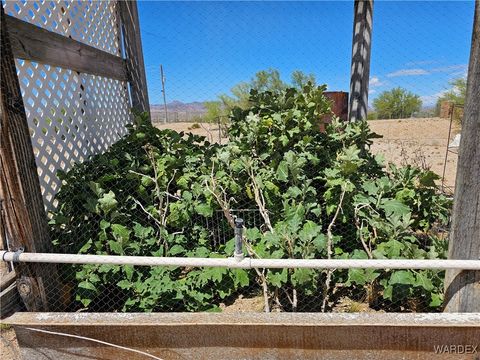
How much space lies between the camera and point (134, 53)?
4.06 m

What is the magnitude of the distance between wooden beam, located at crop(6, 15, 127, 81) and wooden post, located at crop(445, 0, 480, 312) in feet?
8.11

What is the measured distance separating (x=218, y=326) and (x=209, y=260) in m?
0.33

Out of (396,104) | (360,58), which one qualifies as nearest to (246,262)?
(360,58)

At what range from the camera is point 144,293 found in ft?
6.82

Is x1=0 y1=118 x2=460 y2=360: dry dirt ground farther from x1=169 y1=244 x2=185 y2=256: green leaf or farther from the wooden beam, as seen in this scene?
the wooden beam

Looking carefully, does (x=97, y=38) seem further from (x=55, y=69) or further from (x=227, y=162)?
(x=227, y=162)

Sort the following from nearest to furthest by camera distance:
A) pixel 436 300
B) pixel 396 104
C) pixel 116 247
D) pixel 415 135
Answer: pixel 436 300
pixel 116 247
pixel 396 104
pixel 415 135

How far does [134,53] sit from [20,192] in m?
2.85

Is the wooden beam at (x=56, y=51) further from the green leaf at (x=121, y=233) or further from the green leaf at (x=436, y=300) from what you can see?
the green leaf at (x=436, y=300)

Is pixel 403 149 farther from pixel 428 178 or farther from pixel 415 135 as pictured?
pixel 415 135

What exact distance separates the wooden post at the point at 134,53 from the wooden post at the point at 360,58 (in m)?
2.54

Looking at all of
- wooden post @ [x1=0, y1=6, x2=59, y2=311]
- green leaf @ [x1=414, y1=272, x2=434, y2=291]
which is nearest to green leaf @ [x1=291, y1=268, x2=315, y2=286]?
green leaf @ [x1=414, y1=272, x2=434, y2=291]

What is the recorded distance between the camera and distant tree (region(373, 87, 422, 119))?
17.8 feet

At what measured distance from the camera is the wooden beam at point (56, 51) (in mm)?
1991
